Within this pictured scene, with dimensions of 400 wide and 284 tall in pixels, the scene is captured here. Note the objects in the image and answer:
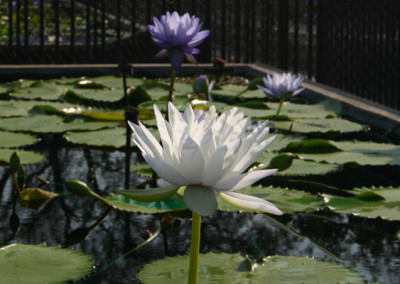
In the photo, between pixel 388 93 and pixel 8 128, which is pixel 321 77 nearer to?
pixel 388 93

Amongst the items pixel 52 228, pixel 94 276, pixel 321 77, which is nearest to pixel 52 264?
pixel 94 276

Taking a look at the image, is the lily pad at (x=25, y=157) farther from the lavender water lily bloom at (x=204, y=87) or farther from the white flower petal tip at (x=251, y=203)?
the lavender water lily bloom at (x=204, y=87)

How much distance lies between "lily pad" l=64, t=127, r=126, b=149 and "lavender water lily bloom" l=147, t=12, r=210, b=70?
446 millimetres

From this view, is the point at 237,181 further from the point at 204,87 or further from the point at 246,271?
the point at 204,87

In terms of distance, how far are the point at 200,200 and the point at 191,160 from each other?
0.05 meters

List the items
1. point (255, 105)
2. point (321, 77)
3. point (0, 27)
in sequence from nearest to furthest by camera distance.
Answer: point (255, 105), point (321, 77), point (0, 27)

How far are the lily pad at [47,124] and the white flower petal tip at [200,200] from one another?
5.22 feet

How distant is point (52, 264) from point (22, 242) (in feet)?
0.57

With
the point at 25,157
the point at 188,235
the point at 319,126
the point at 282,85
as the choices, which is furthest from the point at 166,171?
the point at 319,126

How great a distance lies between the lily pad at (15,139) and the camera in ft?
6.68

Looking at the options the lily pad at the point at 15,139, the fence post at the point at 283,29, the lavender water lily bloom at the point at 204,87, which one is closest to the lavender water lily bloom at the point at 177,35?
the lily pad at the point at 15,139

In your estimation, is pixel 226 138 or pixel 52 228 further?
pixel 52 228

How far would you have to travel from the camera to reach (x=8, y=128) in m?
2.29

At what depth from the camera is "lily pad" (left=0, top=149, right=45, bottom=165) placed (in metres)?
1.78
